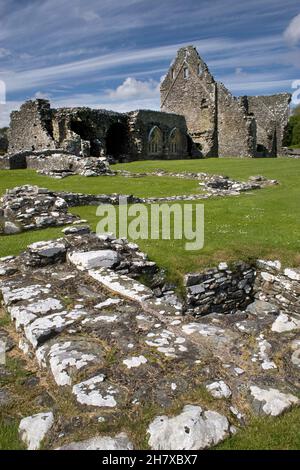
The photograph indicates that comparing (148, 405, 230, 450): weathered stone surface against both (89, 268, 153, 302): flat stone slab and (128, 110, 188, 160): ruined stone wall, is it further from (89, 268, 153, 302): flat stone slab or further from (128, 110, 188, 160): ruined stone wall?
(128, 110, 188, 160): ruined stone wall

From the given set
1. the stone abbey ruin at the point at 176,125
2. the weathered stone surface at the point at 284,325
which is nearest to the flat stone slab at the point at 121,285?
the weathered stone surface at the point at 284,325

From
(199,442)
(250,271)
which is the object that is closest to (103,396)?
(199,442)

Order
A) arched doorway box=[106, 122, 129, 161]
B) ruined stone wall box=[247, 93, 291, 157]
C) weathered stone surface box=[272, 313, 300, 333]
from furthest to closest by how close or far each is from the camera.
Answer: ruined stone wall box=[247, 93, 291, 157] → arched doorway box=[106, 122, 129, 161] → weathered stone surface box=[272, 313, 300, 333]

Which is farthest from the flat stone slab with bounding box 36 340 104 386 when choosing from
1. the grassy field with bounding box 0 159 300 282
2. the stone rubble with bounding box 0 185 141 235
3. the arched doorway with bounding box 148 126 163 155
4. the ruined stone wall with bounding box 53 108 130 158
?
the arched doorway with bounding box 148 126 163 155

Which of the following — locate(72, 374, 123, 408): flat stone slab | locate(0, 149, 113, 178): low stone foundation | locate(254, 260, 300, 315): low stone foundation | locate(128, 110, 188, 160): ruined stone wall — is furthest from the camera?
locate(128, 110, 188, 160): ruined stone wall

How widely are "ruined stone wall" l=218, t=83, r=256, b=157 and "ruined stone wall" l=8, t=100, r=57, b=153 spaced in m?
20.1

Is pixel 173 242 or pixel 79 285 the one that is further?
pixel 173 242

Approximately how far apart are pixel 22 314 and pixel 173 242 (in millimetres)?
5471

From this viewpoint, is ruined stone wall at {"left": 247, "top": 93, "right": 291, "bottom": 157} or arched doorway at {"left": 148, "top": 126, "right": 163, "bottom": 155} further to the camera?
ruined stone wall at {"left": 247, "top": 93, "right": 291, "bottom": 157}

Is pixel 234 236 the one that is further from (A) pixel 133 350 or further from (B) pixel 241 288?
(A) pixel 133 350

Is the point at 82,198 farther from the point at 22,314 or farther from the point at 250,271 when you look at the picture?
the point at 22,314

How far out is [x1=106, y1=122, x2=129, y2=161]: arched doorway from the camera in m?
41.3

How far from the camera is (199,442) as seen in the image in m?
4.05

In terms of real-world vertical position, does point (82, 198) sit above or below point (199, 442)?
above
